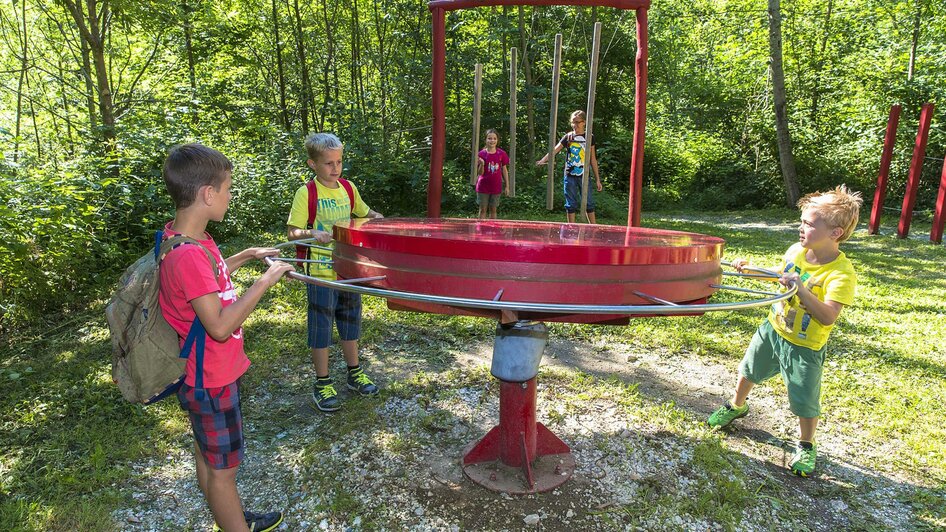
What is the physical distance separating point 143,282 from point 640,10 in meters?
2.53

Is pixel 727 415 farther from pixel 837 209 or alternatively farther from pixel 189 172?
pixel 189 172

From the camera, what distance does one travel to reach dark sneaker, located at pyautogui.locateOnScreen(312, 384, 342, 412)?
10.8 ft

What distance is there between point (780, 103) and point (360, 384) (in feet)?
39.5

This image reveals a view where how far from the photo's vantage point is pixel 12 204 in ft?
15.1

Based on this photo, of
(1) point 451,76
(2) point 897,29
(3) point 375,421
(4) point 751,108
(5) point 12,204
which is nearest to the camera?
(3) point 375,421

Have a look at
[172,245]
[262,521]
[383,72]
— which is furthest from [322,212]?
[383,72]

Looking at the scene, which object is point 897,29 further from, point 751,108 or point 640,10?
point 640,10

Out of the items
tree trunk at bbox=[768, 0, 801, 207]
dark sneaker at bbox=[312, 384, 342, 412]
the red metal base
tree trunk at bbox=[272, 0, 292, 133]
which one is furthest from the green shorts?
tree trunk at bbox=[768, 0, 801, 207]

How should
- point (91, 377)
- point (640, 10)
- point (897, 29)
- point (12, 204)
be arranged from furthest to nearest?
point (897, 29) < point (12, 204) < point (91, 377) < point (640, 10)

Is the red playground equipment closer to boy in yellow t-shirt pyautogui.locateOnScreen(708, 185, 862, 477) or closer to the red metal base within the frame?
the red metal base

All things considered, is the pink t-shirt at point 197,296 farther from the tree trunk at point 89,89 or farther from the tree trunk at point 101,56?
the tree trunk at point 89,89

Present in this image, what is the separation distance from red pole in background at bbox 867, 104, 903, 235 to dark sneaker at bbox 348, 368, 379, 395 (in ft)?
31.6

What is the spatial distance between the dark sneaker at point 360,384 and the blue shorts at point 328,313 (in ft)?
0.94

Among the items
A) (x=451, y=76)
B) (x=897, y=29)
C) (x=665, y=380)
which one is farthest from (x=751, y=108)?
(x=665, y=380)
